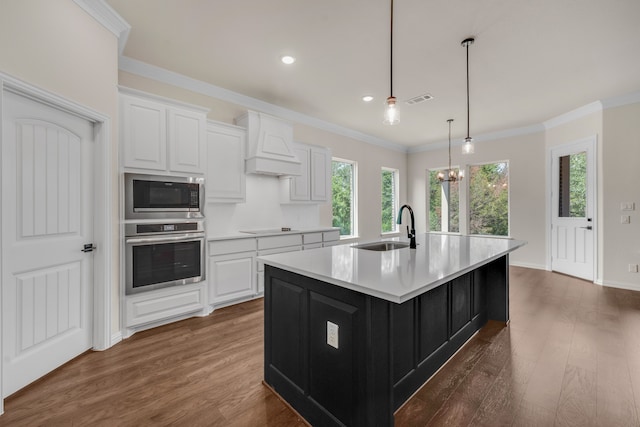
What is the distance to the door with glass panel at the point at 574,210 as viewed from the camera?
4629 mm

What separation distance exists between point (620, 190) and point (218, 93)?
600 cm

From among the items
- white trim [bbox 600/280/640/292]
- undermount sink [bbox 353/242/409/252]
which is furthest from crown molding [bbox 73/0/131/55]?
white trim [bbox 600/280/640/292]

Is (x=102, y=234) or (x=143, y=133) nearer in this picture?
(x=102, y=234)

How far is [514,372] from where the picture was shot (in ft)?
7.00

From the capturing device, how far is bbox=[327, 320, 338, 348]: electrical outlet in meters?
1.50

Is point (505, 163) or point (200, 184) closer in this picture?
point (200, 184)

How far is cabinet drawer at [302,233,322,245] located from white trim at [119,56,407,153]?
199 cm

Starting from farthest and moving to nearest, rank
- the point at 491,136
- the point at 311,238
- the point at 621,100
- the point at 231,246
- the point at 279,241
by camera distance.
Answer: the point at 491,136 < the point at 311,238 < the point at 621,100 < the point at 279,241 < the point at 231,246

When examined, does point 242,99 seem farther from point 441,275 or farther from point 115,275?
point 441,275

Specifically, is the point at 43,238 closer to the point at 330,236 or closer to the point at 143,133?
the point at 143,133

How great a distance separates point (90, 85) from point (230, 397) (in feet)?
8.60

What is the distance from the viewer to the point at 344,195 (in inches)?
236

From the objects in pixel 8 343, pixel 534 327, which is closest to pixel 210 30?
pixel 8 343

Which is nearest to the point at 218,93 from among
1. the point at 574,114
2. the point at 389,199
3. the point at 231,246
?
the point at 231,246
